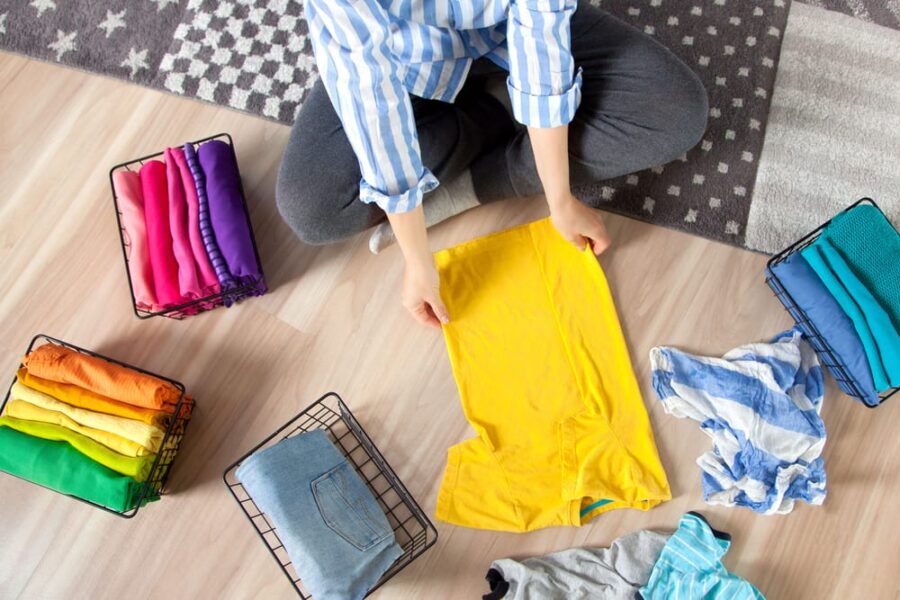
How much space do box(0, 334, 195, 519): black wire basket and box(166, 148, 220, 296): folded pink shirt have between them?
160mm

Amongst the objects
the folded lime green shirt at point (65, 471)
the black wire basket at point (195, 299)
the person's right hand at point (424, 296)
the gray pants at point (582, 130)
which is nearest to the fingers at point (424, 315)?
the person's right hand at point (424, 296)

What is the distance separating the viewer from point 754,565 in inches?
40.0

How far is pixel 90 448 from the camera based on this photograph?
974mm

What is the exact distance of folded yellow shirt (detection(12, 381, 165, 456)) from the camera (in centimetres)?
97

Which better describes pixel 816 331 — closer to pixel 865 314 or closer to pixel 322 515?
pixel 865 314

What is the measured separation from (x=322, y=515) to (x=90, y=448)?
1.15ft

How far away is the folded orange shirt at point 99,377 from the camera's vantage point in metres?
0.99

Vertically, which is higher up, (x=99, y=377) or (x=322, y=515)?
(x=99, y=377)

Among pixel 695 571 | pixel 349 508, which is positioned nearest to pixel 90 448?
pixel 349 508

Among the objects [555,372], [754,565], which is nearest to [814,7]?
[555,372]

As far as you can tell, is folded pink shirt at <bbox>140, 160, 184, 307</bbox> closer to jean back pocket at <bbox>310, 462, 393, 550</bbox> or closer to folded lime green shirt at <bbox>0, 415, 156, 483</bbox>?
folded lime green shirt at <bbox>0, 415, 156, 483</bbox>

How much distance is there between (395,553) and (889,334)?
0.75m

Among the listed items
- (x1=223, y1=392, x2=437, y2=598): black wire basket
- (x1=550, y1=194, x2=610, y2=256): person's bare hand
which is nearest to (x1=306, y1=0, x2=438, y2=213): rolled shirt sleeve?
(x1=550, y1=194, x2=610, y2=256): person's bare hand

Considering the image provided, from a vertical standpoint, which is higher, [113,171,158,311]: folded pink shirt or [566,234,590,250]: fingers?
[113,171,158,311]: folded pink shirt
